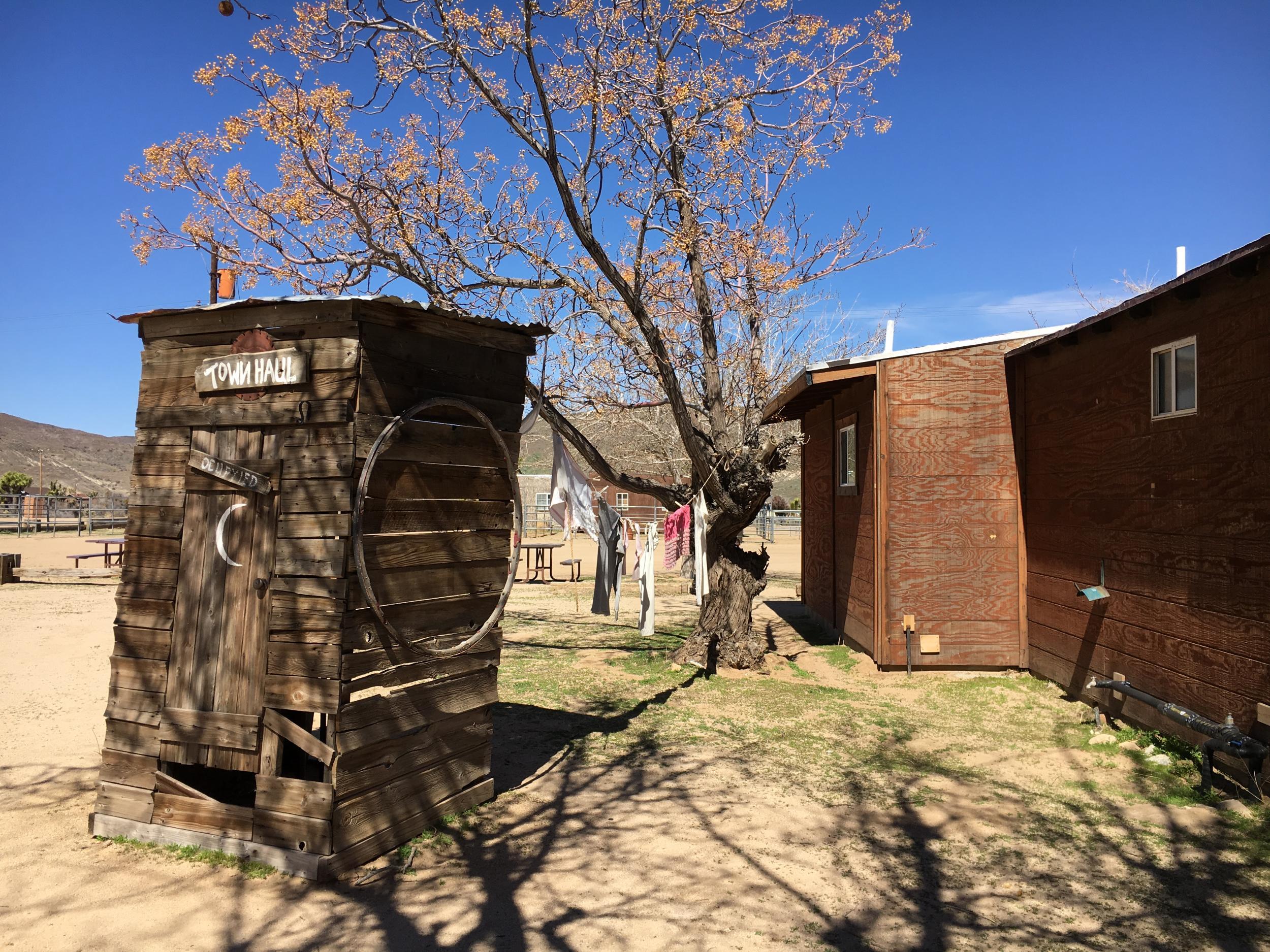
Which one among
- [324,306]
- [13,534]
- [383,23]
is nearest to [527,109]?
[383,23]

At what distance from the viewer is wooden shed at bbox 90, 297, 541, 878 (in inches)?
168

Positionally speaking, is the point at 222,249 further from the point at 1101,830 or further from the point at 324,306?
the point at 1101,830

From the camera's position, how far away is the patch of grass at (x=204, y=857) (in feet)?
13.7

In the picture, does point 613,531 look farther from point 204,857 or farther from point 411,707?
point 204,857

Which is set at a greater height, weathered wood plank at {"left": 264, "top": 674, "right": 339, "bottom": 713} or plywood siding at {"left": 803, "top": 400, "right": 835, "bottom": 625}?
plywood siding at {"left": 803, "top": 400, "right": 835, "bottom": 625}

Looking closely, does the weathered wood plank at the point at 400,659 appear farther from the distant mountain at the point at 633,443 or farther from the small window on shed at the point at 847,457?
the small window on shed at the point at 847,457

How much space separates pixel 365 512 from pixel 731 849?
9.30 ft

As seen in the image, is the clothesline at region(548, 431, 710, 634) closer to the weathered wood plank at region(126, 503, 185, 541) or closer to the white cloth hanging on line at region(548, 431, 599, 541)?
the white cloth hanging on line at region(548, 431, 599, 541)

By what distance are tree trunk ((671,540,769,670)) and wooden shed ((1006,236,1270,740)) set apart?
310 cm

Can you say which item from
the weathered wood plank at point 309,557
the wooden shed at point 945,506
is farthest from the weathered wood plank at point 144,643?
the wooden shed at point 945,506

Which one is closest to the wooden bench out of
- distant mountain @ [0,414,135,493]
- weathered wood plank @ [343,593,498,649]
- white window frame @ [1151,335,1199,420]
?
weathered wood plank @ [343,593,498,649]

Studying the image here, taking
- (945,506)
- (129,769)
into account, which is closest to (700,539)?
(945,506)

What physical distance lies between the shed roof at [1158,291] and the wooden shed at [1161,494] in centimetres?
2

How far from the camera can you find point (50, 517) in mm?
34344
